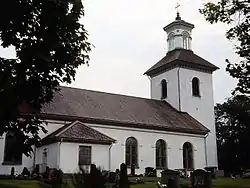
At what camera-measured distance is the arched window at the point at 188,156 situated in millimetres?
43125

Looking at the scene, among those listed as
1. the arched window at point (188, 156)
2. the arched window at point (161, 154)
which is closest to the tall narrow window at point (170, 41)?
the arched window at point (188, 156)

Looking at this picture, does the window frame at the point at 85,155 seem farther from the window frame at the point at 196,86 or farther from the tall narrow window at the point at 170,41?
the tall narrow window at the point at 170,41

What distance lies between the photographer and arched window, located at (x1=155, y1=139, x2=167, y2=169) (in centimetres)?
4103

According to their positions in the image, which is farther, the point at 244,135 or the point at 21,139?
the point at 244,135

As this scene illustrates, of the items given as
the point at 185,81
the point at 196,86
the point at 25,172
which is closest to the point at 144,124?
the point at 185,81

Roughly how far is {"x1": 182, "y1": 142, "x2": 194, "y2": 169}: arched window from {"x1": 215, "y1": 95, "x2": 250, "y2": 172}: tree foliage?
476 inches

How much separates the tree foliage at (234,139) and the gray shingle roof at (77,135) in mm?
24220

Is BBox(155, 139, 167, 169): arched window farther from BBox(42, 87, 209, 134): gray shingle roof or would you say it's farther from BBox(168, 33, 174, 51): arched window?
BBox(168, 33, 174, 51): arched window

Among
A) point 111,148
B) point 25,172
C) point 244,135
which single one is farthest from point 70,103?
point 244,135

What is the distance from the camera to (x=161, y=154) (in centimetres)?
4153

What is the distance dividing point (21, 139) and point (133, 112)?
23353 mm

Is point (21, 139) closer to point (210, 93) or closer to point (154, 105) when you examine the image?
point (154, 105)

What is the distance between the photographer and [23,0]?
55.2 ft

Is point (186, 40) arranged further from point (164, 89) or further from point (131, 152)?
point (131, 152)
